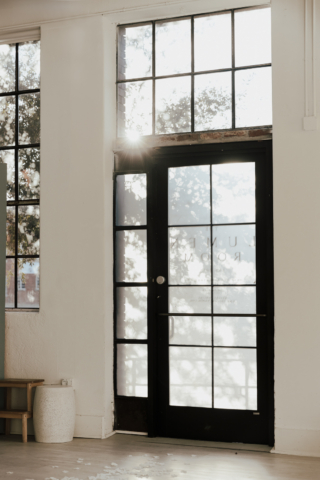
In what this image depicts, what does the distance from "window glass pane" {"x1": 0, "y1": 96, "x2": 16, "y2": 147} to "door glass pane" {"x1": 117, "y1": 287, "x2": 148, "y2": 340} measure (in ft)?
5.97

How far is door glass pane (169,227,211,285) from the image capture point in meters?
4.69

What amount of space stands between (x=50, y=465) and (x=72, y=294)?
1.47 meters

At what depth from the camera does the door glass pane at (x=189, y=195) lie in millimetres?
4719

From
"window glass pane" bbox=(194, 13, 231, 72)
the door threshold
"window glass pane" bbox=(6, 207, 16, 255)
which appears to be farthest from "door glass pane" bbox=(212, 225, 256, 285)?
"window glass pane" bbox=(6, 207, 16, 255)

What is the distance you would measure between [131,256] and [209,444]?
1717 mm

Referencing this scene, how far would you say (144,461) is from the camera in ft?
13.1

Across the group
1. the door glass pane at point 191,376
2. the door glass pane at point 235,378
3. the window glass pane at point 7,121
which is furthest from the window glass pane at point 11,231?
the door glass pane at point 235,378

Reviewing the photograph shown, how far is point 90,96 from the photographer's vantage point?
193 inches

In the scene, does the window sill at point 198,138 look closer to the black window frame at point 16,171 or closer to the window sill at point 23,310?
the black window frame at point 16,171

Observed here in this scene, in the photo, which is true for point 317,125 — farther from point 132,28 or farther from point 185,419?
point 185,419

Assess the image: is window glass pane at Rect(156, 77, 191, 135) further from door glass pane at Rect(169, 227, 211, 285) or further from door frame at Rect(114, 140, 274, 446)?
door glass pane at Rect(169, 227, 211, 285)

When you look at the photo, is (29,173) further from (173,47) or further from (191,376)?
(191,376)

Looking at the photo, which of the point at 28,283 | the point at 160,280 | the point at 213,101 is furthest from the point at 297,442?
the point at 213,101

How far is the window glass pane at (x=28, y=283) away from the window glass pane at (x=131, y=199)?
36.1 inches
